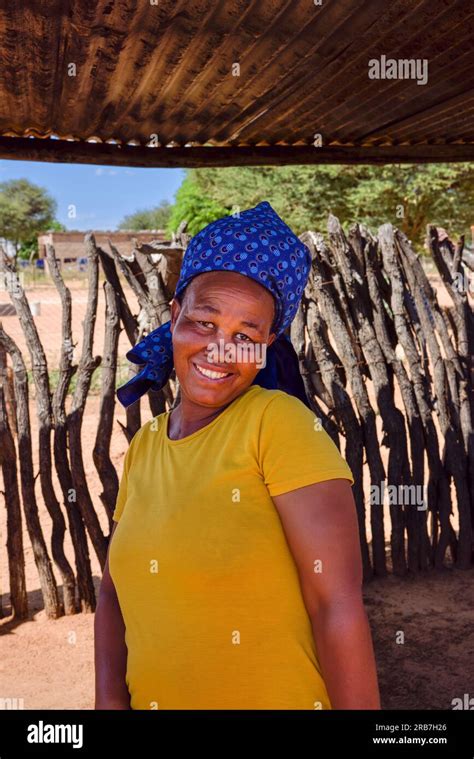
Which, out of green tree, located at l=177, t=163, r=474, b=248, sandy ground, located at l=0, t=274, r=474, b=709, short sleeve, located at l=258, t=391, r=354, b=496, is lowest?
sandy ground, located at l=0, t=274, r=474, b=709

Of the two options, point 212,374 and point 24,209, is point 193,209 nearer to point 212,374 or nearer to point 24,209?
point 24,209

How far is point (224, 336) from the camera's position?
5.20 feet

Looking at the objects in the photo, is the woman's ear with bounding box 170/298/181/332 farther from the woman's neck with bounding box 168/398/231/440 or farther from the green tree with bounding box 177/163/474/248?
the green tree with bounding box 177/163/474/248

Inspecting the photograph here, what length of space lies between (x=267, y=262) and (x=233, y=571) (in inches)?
23.7

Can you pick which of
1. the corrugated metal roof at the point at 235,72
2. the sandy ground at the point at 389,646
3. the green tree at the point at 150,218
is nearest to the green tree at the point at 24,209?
the green tree at the point at 150,218

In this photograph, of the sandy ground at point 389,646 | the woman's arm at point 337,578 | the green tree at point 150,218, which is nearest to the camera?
the woman's arm at point 337,578

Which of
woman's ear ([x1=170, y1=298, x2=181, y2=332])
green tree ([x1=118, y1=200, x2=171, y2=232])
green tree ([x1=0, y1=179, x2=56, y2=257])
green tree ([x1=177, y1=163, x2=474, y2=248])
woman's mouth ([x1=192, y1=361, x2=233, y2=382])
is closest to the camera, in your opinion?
woman's mouth ([x1=192, y1=361, x2=233, y2=382])

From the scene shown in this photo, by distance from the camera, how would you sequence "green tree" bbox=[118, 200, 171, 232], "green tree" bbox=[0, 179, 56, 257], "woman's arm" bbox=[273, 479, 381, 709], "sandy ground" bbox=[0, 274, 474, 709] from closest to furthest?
"woman's arm" bbox=[273, 479, 381, 709] → "sandy ground" bbox=[0, 274, 474, 709] → "green tree" bbox=[0, 179, 56, 257] → "green tree" bbox=[118, 200, 171, 232]

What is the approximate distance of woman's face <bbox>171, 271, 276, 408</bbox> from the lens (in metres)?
1.56

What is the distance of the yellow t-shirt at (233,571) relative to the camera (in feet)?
4.44

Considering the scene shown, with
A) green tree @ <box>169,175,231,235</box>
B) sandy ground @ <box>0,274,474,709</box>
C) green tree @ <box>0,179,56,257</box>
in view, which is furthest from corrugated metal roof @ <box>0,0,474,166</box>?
green tree @ <box>0,179,56,257</box>

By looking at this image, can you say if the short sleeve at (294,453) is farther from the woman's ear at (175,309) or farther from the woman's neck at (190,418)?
the woman's ear at (175,309)

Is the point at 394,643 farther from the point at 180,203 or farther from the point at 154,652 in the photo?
the point at 180,203
